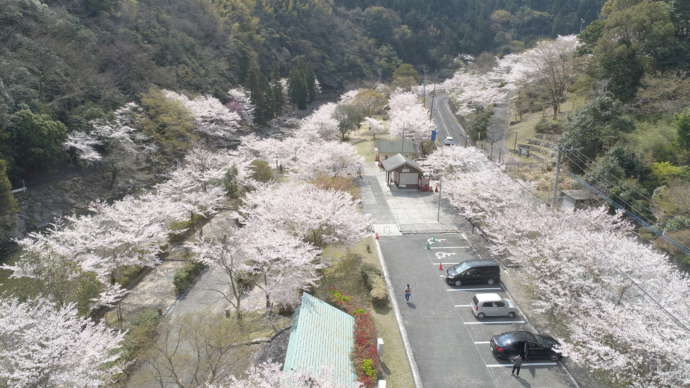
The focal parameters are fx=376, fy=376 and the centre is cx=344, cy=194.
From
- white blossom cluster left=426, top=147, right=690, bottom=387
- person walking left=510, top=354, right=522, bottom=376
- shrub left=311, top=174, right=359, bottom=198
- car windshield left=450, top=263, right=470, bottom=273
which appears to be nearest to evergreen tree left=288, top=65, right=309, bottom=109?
shrub left=311, top=174, right=359, bottom=198

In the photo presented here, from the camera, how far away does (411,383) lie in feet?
43.4

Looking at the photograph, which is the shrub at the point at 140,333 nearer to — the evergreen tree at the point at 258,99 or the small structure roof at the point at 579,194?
the small structure roof at the point at 579,194

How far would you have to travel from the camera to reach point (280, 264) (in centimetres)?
1639

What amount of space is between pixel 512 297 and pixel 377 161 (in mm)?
26848

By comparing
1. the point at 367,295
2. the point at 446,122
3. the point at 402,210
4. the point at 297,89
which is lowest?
the point at 367,295

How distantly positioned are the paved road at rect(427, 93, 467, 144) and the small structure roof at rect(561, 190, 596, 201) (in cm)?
2230

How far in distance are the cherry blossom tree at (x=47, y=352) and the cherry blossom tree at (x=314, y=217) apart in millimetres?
8930

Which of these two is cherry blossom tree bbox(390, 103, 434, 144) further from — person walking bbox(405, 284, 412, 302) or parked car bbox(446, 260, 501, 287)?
person walking bbox(405, 284, 412, 302)

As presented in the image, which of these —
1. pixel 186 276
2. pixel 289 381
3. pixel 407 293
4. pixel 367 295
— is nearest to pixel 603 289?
pixel 407 293

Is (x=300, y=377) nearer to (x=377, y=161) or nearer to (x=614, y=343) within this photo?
(x=614, y=343)

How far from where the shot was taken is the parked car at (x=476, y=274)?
1869 centimetres

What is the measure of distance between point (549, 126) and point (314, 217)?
30.8 meters

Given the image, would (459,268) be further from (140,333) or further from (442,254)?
(140,333)

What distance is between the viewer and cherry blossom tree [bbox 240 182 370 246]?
1906 cm
